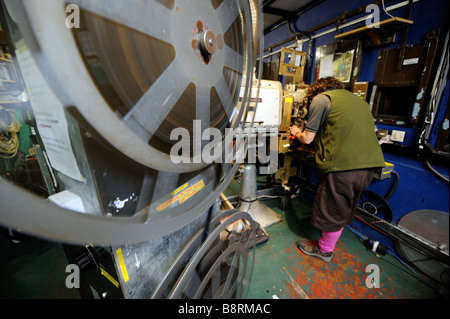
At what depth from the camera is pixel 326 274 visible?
1.88m

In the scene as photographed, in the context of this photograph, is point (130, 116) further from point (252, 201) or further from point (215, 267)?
point (252, 201)

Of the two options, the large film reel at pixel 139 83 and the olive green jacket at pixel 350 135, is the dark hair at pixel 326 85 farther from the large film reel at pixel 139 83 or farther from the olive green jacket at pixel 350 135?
the large film reel at pixel 139 83

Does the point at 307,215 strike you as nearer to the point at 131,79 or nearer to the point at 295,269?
the point at 295,269

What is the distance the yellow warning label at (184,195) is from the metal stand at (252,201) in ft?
5.54

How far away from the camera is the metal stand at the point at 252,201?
8.11ft

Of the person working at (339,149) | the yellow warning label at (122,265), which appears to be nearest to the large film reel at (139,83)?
the yellow warning label at (122,265)

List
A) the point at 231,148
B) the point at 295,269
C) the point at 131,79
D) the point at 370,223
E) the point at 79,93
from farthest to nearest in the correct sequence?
the point at 370,223 → the point at 295,269 → the point at 231,148 → the point at 131,79 → the point at 79,93

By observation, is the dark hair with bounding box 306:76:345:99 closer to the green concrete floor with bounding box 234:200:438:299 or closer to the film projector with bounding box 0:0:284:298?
the film projector with bounding box 0:0:284:298

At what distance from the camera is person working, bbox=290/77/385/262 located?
167 cm

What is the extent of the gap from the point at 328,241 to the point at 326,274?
315mm
